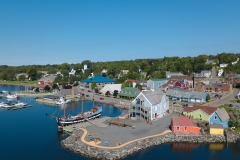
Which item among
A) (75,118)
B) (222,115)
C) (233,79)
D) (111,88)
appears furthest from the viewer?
(233,79)

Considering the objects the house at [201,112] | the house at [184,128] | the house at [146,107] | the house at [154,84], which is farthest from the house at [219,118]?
the house at [154,84]

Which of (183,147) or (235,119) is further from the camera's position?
(235,119)

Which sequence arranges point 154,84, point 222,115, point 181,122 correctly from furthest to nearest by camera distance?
point 154,84 → point 222,115 → point 181,122

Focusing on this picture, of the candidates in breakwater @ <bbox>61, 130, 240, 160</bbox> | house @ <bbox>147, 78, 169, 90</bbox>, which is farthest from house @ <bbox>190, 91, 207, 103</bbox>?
breakwater @ <bbox>61, 130, 240, 160</bbox>

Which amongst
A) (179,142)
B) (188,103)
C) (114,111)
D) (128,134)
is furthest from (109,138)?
(188,103)

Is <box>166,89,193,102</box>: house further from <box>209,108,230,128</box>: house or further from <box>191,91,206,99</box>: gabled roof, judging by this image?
<box>209,108,230,128</box>: house

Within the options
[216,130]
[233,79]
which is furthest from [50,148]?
[233,79]

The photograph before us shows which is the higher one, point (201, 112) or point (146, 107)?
point (146, 107)

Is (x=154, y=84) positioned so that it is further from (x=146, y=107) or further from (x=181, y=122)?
(x=181, y=122)

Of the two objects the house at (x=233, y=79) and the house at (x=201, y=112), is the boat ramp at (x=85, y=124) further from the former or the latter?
the house at (x=233, y=79)
